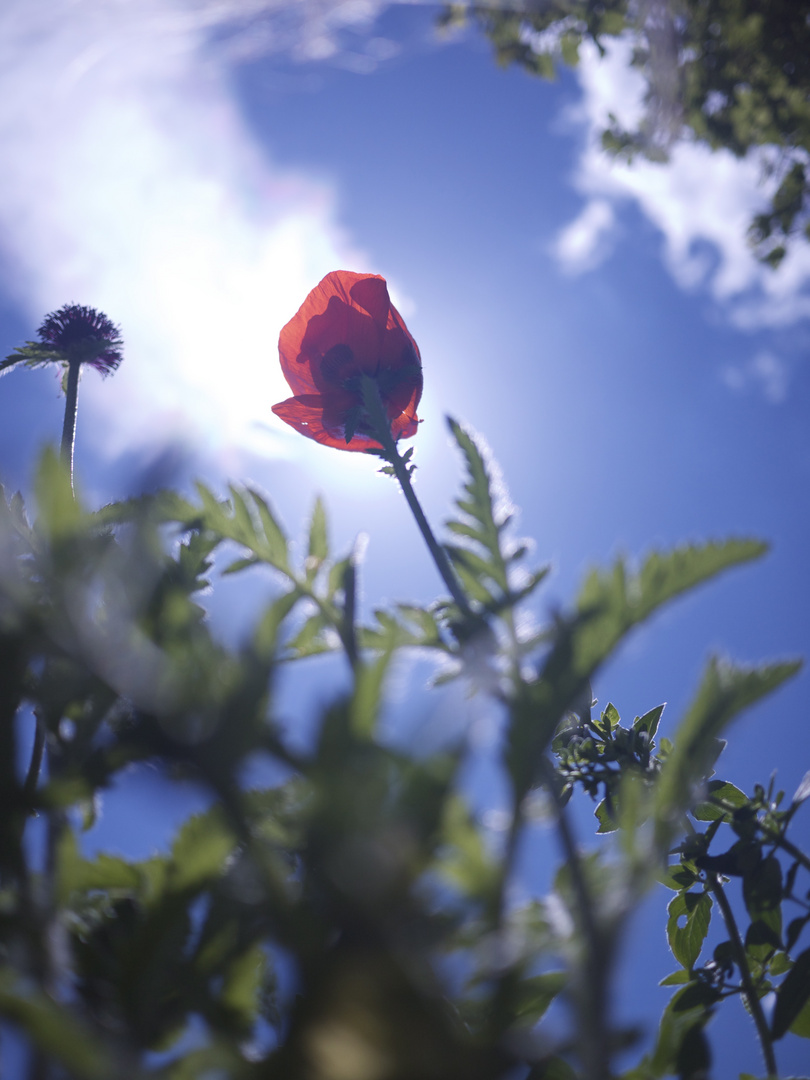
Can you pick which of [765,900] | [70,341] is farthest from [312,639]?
[70,341]

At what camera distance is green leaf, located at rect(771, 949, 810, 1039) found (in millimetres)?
852

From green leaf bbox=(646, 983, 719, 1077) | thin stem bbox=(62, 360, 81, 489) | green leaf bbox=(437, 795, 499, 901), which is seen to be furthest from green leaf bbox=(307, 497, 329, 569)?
thin stem bbox=(62, 360, 81, 489)

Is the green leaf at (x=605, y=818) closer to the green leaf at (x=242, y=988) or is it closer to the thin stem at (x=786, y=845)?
the thin stem at (x=786, y=845)

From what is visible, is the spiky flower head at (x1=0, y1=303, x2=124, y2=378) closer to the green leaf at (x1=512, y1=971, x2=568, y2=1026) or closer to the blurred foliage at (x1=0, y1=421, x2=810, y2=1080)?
the blurred foliage at (x1=0, y1=421, x2=810, y2=1080)

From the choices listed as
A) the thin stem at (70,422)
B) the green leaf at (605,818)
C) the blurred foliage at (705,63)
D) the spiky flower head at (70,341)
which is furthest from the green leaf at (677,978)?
the blurred foliage at (705,63)

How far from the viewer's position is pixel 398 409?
4.96 ft

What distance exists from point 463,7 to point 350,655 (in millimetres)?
9771

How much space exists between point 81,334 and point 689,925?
199cm

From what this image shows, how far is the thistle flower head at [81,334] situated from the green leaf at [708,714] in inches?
63.3

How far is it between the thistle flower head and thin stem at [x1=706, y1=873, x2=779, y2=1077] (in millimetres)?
1761

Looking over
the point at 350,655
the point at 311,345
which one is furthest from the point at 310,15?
the point at 350,655

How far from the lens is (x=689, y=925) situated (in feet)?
3.83

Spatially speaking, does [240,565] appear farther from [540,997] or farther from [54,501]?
[540,997]

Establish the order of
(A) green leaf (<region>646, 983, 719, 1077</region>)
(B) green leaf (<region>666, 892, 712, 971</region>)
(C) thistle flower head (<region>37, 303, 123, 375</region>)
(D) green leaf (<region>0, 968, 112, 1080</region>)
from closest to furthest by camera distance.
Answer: (D) green leaf (<region>0, 968, 112, 1080</region>), (A) green leaf (<region>646, 983, 719, 1077</region>), (B) green leaf (<region>666, 892, 712, 971</region>), (C) thistle flower head (<region>37, 303, 123, 375</region>)
